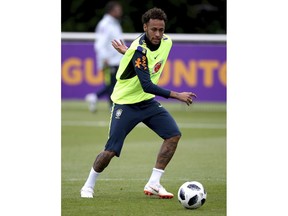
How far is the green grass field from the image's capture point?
10.1 m

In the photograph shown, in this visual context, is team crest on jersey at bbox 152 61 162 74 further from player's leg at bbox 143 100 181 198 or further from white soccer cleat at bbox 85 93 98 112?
white soccer cleat at bbox 85 93 98 112

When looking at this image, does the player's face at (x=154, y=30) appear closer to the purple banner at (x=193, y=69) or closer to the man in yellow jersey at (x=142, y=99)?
the man in yellow jersey at (x=142, y=99)

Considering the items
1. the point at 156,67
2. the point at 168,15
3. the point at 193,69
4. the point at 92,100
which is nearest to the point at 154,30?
the point at 156,67

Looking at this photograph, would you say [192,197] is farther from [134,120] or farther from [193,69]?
[193,69]

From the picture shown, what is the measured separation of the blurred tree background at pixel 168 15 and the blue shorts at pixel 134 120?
39.3 ft

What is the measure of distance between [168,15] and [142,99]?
1287 centimetres

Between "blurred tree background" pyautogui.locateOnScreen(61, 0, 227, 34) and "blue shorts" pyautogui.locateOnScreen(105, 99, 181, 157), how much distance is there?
12.0m

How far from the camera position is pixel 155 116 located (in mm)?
10898

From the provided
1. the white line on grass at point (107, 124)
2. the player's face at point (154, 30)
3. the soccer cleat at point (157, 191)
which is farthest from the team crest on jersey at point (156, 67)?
the white line on grass at point (107, 124)

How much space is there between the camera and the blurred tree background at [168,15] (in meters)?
22.9

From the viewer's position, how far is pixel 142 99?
10828 millimetres

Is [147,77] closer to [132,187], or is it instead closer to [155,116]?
[155,116]
